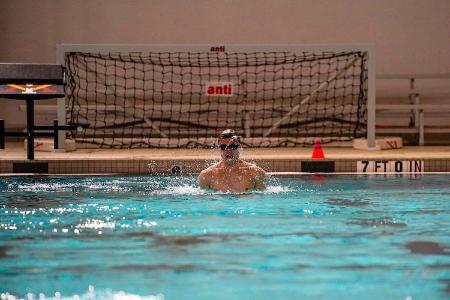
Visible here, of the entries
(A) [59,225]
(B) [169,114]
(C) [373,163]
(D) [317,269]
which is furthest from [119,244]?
(B) [169,114]

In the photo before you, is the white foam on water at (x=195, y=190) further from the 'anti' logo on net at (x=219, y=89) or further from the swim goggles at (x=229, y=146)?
the 'anti' logo on net at (x=219, y=89)

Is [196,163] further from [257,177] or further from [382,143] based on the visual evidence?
[382,143]

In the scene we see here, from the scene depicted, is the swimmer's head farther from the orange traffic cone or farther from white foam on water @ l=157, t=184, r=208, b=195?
the orange traffic cone

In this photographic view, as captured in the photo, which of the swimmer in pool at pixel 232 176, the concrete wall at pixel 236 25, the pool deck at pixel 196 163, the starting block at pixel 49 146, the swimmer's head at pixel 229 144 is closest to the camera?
the swimmer's head at pixel 229 144

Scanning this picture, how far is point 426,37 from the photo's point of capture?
1430 centimetres

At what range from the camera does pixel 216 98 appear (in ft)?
44.9

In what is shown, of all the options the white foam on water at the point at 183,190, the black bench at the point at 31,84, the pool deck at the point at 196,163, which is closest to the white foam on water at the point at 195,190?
the white foam on water at the point at 183,190

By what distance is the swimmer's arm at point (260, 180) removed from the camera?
8.00 m

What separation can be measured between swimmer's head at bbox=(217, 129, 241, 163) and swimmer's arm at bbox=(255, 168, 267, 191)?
1.10 feet

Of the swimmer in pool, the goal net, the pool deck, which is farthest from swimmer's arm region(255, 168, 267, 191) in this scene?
the goal net

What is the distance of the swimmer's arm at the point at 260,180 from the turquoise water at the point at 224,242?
136 mm

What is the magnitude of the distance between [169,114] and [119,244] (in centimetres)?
844

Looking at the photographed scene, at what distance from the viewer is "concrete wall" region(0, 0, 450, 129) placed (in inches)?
558

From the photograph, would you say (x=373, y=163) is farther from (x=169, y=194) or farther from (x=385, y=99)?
(x=385, y=99)
